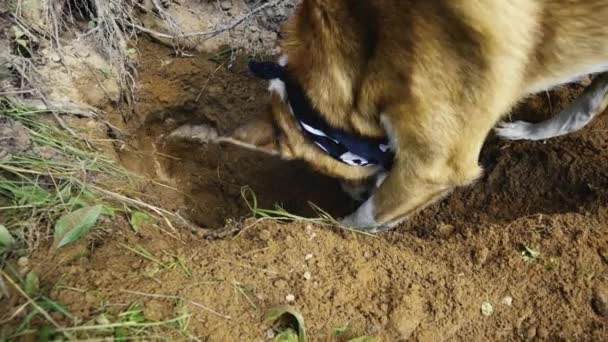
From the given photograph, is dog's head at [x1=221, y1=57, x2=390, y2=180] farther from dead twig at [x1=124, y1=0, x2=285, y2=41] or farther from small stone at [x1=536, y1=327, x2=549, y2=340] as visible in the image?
dead twig at [x1=124, y1=0, x2=285, y2=41]

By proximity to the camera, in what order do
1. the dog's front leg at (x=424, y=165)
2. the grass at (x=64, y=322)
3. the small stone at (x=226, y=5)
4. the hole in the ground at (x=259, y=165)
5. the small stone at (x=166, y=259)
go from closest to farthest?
the grass at (x=64, y=322), the small stone at (x=166, y=259), the dog's front leg at (x=424, y=165), the hole in the ground at (x=259, y=165), the small stone at (x=226, y=5)

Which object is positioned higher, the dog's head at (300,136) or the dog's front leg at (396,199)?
the dog's head at (300,136)

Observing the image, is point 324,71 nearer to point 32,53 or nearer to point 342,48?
point 342,48

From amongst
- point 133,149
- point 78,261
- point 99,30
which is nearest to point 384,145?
point 78,261

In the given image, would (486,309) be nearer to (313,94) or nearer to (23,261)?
(313,94)

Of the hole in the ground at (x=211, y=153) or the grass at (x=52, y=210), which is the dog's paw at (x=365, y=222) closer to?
the hole in the ground at (x=211, y=153)

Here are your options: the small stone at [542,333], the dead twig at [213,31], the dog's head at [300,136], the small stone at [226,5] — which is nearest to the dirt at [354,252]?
the small stone at [542,333]

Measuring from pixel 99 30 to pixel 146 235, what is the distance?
1.33 metres

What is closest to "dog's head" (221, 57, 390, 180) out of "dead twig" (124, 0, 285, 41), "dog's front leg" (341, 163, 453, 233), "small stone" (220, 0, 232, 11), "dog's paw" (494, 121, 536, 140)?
"dog's front leg" (341, 163, 453, 233)

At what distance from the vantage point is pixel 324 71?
1967 millimetres

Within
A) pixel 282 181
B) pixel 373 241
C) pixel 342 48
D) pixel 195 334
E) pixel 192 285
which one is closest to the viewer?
pixel 195 334

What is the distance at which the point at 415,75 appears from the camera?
1.79 m

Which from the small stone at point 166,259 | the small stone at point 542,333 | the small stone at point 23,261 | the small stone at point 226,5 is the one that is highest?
the small stone at point 226,5

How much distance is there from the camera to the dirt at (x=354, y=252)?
1.75 m
